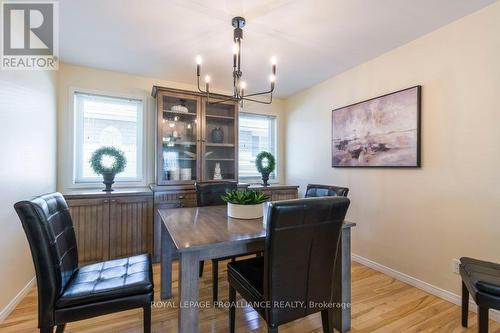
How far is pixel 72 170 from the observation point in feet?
9.37

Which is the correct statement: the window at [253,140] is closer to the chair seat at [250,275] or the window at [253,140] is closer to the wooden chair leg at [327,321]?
the chair seat at [250,275]

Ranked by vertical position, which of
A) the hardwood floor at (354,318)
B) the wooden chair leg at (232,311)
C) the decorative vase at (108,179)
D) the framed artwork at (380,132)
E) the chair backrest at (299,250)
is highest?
the framed artwork at (380,132)

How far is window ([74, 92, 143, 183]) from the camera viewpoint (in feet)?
9.61

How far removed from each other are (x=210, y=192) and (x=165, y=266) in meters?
0.85

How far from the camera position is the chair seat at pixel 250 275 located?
1338 mm

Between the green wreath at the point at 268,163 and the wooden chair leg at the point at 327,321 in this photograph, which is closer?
the wooden chair leg at the point at 327,321

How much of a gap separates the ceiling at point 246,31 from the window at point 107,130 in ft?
1.49

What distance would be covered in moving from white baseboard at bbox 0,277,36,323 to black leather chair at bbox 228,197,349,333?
1882 mm

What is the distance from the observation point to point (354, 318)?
6.02 ft

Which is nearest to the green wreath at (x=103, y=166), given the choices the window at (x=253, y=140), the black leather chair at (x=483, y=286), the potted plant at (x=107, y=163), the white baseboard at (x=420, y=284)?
the potted plant at (x=107, y=163)

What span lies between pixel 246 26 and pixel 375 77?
161cm

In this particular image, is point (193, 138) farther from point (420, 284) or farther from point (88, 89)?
point (420, 284)

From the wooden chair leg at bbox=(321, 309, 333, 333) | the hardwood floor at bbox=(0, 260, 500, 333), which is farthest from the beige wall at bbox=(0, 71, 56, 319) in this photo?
the wooden chair leg at bbox=(321, 309, 333, 333)

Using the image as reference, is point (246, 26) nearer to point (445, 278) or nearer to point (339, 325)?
point (339, 325)
